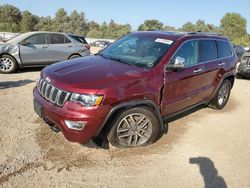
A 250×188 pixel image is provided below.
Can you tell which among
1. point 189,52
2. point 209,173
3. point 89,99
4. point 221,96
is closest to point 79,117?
point 89,99

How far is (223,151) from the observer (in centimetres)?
488

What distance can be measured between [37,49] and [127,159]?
742cm

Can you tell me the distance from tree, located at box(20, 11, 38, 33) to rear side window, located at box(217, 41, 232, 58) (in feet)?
211

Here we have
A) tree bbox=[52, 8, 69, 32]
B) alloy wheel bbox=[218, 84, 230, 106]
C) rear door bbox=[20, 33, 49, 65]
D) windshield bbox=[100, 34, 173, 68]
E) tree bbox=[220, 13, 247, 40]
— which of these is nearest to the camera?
windshield bbox=[100, 34, 173, 68]

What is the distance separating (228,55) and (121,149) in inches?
145

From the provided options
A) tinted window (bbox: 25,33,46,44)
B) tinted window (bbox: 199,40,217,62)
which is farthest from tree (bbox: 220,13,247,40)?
tinted window (bbox: 199,40,217,62)

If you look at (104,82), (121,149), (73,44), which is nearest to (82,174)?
(121,149)

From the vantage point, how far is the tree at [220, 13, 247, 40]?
83.3m

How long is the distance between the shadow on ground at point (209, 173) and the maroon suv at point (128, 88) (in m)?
0.76

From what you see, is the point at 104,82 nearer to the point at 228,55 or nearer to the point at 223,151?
the point at 223,151

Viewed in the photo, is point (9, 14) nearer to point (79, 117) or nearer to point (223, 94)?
point (223, 94)

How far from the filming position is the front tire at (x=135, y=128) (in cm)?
435

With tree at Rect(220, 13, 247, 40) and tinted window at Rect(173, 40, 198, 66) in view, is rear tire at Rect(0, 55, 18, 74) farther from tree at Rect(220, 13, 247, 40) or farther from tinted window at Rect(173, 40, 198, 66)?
tree at Rect(220, 13, 247, 40)

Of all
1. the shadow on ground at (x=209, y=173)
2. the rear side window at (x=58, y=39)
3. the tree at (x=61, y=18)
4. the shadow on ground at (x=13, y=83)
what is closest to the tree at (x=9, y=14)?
the tree at (x=61, y=18)
